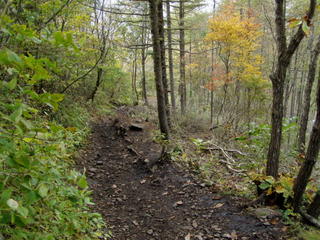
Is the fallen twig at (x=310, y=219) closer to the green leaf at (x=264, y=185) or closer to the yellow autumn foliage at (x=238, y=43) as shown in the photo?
the green leaf at (x=264, y=185)

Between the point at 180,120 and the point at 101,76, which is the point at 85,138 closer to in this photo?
the point at 101,76

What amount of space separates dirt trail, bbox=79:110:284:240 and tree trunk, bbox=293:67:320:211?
491 mm

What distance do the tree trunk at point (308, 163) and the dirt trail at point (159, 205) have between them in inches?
19.3

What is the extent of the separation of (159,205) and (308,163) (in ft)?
8.30

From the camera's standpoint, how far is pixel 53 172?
128cm

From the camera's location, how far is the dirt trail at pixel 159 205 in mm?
3176

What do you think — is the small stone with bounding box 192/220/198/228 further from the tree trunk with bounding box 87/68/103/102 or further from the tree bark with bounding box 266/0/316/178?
the tree trunk with bounding box 87/68/103/102

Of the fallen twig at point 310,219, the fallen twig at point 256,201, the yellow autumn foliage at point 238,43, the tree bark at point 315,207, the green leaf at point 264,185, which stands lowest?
the fallen twig at point 256,201

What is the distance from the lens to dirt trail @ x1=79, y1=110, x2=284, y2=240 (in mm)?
3176

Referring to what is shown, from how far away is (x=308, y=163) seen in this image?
2.71 meters

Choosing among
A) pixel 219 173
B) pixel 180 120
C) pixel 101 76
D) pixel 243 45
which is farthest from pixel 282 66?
pixel 243 45

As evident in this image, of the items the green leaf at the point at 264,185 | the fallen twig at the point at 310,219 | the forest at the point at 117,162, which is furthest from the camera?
the green leaf at the point at 264,185

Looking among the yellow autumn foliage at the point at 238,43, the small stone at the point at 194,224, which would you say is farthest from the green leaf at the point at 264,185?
the yellow autumn foliage at the point at 238,43

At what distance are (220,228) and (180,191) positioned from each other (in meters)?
1.27
